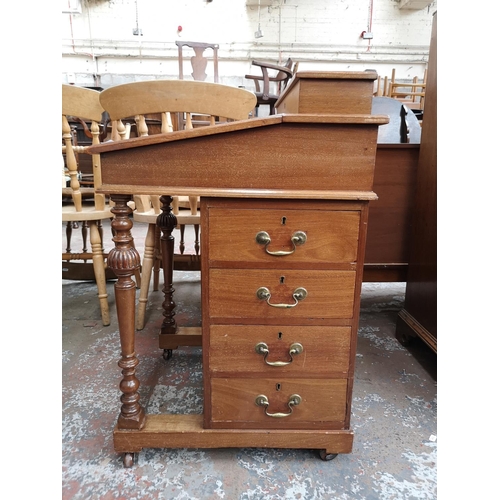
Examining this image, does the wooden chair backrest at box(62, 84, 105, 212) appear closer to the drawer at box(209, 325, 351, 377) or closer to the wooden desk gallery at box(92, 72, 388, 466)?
the wooden desk gallery at box(92, 72, 388, 466)

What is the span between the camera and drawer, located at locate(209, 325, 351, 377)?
0.91 meters

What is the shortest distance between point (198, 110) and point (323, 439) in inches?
46.6

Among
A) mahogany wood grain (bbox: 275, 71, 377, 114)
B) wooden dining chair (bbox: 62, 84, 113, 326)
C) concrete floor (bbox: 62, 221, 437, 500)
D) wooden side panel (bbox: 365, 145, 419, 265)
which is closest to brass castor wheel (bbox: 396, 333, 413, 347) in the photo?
concrete floor (bbox: 62, 221, 437, 500)

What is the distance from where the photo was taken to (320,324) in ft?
2.98

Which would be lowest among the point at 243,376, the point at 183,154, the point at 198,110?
the point at 243,376

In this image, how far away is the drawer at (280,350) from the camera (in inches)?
36.0

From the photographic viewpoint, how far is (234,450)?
103 centimetres

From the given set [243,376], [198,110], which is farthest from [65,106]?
[243,376]

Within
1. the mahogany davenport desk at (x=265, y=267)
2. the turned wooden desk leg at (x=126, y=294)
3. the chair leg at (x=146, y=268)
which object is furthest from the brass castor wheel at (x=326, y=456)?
the chair leg at (x=146, y=268)

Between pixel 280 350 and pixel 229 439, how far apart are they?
30 cm

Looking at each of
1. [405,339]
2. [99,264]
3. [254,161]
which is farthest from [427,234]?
[99,264]

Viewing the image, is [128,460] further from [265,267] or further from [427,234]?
[427,234]

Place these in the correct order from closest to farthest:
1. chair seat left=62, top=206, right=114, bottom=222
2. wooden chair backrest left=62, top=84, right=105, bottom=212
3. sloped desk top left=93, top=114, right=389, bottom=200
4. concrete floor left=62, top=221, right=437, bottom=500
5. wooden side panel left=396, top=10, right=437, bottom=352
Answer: sloped desk top left=93, top=114, right=389, bottom=200 → concrete floor left=62, top=221, right=437, bottom=500 → wooden side panel left=396, top=10, right=437, bottom=352 → wooden chair backrest left=62, top=84, right=105, bottom=212 → chair seat left=62, top=206, right=114, bottom=222

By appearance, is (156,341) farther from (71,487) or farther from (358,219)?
(358,219)
